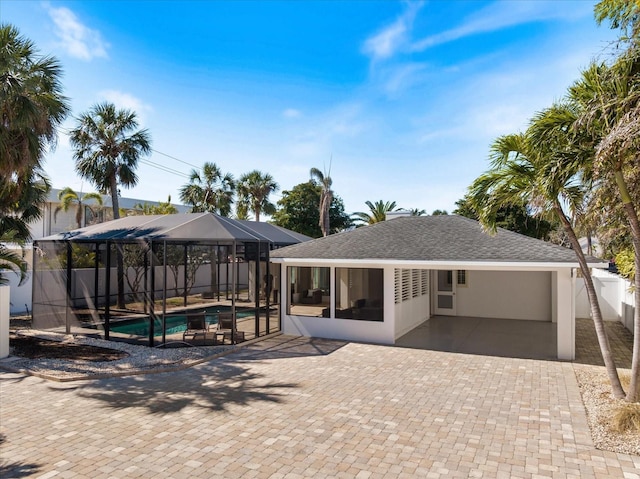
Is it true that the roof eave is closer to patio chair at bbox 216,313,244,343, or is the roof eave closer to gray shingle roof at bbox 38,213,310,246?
gray shingle roof at bbox 38,213,310,246

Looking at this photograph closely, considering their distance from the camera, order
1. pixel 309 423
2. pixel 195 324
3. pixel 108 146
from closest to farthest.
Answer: pixel 309 423 < pixel 195 324 < pixel 108 146

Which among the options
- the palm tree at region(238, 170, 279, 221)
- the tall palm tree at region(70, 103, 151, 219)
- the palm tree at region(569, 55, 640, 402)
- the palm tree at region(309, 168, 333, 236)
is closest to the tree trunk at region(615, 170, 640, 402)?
the palm tree at region(569, 55, 640, 402)

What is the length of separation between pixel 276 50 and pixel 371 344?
11.7 m

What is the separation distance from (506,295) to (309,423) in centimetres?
1254

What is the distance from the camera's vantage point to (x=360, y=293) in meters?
12.4

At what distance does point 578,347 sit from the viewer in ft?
37.0

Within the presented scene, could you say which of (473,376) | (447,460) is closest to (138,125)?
(473,376)

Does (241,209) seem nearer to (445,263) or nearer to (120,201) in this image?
(120,201)

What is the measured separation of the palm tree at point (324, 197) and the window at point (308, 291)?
1608 centimetres

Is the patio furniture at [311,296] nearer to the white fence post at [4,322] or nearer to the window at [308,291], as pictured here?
the window at [308,291]

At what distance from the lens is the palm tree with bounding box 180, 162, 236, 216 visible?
27.2 m

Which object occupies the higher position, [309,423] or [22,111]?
[22,111]

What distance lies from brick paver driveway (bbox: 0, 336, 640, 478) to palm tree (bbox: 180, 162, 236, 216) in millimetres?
19112

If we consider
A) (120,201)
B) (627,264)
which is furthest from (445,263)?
(120,201)
